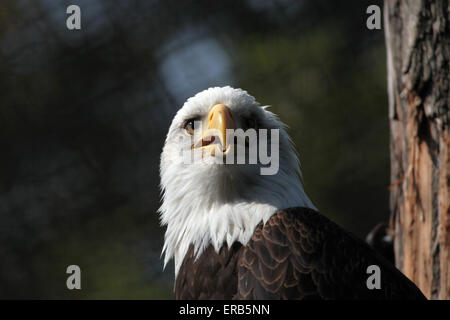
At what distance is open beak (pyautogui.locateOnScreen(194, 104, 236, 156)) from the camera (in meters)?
2.43

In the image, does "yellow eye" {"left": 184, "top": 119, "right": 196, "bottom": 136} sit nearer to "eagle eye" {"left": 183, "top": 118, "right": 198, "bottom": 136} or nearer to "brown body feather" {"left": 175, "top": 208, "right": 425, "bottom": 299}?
"eagle eye" {"left": 183, "top": 118, "right": 198, "bottom": 136}

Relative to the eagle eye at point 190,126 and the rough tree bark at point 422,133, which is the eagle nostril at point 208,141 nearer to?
the eagle eye at point 190,126

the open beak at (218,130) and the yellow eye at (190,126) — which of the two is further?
the yellow eye at (190,126)

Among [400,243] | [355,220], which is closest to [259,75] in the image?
[355,220]

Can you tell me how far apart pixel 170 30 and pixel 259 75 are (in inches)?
32.3

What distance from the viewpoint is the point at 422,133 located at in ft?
9.67

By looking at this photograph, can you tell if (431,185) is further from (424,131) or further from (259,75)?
(259,75)

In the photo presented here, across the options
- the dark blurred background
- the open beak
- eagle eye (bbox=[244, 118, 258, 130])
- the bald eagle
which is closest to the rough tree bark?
the bald eagle

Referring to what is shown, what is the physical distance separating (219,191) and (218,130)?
0.25 meters

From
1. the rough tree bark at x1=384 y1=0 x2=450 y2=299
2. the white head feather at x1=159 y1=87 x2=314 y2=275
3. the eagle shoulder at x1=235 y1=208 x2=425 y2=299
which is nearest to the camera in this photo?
the eagle shoulder at x1=235 y1=208 x2=425 y2=299

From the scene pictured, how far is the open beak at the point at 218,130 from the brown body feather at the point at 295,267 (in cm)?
35

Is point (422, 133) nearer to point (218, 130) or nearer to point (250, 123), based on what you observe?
point (250, 123)

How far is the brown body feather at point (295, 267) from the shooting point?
83.6 inches

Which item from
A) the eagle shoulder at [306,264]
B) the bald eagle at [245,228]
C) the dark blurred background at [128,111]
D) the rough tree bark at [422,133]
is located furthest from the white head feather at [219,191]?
the dark blurred background at [128,111]
